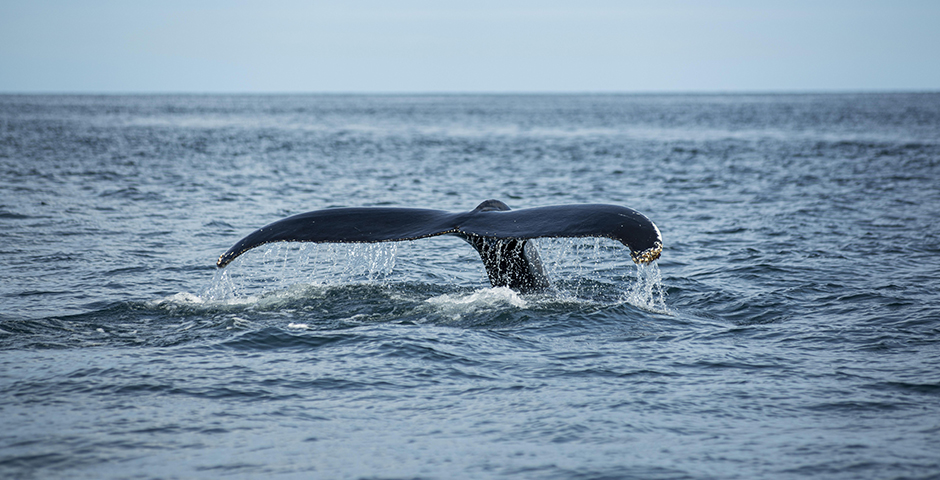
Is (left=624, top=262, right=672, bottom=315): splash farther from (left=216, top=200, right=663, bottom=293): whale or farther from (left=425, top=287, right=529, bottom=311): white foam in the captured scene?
(left=216, top=200, right=663, bottom=293): whale

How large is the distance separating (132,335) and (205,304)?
1270 mm

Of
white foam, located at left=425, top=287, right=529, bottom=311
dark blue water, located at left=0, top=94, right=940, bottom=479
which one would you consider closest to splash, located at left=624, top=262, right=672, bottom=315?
dark blue water, located at left=0, top=94, right=940, bottom=479

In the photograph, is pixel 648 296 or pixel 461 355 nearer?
pixel 461 355

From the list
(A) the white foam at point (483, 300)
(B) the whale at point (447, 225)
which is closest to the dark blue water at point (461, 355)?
(A) the white foam at point (483, 300)

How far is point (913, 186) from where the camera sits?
23844 mm

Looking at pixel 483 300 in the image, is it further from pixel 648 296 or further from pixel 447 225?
pixel 648 296

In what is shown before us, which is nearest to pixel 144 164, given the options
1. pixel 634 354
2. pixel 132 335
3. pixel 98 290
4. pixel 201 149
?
pixel 201 149

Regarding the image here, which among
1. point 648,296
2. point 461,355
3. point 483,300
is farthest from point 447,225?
point 648,296

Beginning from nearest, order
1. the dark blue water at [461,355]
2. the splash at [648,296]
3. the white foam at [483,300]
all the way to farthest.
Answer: the dark blue water at [461,355]
the white foam at [483,300]
the splash at [648,296]

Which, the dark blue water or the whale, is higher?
the whale

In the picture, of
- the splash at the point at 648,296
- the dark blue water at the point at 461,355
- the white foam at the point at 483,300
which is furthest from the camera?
the splash at the point at 648,296

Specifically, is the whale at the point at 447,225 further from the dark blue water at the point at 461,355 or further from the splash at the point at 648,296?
the splash at the point at 648,296

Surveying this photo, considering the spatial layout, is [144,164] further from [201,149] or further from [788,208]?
[788,208]

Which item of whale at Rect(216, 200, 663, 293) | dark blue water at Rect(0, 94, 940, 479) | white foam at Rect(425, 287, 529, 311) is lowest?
dark blue water at Rect(0, 94, 940, 479)
